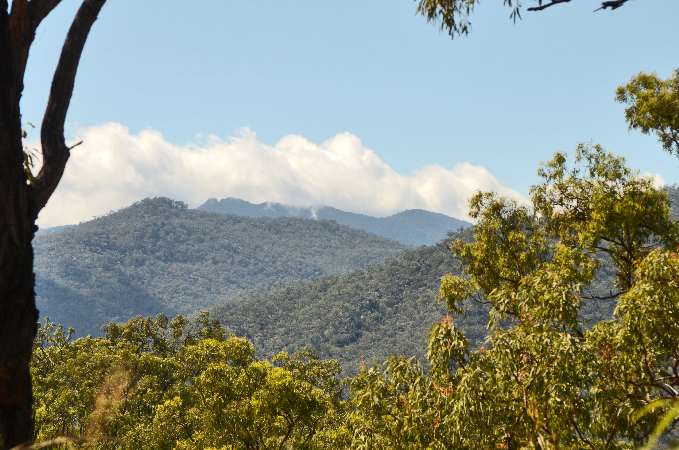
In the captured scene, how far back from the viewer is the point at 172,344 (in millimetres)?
39562

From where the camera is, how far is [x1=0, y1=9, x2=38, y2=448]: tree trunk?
3098 mm

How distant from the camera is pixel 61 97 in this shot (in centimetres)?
391

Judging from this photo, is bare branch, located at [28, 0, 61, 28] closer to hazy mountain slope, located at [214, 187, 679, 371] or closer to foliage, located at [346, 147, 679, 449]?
foliage, located at [346, 147, 679, 449]

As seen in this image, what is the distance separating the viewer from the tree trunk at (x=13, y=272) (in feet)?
10.2

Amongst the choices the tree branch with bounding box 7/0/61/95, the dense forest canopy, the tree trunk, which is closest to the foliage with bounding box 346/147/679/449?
the dense forest canopy

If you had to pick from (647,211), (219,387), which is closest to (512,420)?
(647,211)

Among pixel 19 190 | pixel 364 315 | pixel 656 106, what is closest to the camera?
pixel 19 190

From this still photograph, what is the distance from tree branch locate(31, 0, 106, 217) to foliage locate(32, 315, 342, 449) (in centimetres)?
160

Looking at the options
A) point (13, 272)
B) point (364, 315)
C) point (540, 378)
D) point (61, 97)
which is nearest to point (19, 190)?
point (13, 272)

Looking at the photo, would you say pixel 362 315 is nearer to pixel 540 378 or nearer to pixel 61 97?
pixel 540 378

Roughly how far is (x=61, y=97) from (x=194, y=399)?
64.2 feet

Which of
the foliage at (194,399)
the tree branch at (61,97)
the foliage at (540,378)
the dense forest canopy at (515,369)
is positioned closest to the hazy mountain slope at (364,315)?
the foliage at (194,399)

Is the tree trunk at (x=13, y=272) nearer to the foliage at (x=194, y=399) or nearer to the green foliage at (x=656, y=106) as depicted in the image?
the foliage at (x=194, y=399)

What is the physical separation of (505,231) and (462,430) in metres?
9.71
